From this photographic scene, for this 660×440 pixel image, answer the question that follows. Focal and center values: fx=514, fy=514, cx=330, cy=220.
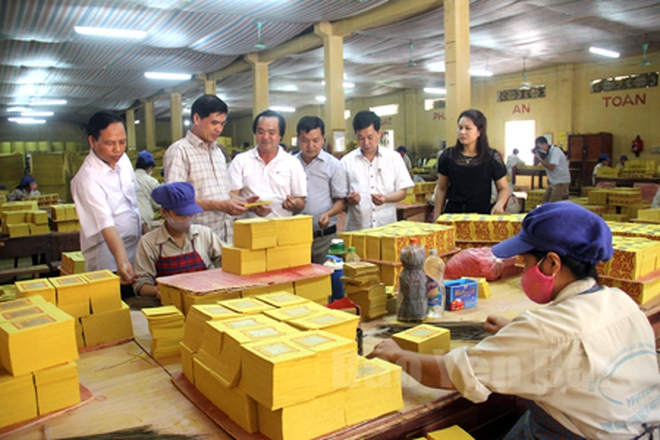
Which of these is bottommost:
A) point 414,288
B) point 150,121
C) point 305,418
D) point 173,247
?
point 305,418

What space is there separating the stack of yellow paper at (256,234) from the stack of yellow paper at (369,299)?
17.5 inches

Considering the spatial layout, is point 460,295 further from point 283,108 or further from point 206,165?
point 283,108

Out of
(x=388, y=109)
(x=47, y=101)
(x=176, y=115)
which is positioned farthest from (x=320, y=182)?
(x=388, y=109)

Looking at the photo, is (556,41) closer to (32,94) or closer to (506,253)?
(506,253)

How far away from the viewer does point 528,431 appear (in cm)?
160

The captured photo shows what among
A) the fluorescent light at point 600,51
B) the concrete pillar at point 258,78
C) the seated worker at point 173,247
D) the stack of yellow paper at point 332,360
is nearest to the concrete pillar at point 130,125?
the concrete pillar at point 258,78

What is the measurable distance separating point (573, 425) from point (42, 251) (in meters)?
6.66

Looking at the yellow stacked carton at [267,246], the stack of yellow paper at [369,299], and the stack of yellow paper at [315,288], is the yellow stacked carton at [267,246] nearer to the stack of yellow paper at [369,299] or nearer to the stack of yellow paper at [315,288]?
the stack of yellow paper at [315,288]

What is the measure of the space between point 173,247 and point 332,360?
169cm

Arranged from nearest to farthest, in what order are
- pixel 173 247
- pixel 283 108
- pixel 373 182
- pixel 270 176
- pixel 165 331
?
pixel 165 331 → pixel 173 247 → pixel 270 176 → pixel 373 182 → pixel 283 108

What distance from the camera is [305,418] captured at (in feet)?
4.50

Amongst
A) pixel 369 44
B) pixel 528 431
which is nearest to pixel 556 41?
pixel 369 44

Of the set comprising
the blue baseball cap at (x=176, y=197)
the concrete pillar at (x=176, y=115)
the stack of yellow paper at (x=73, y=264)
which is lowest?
the stack of yellow paper at (x=73, y=264)

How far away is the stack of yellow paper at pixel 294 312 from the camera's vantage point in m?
1.69
